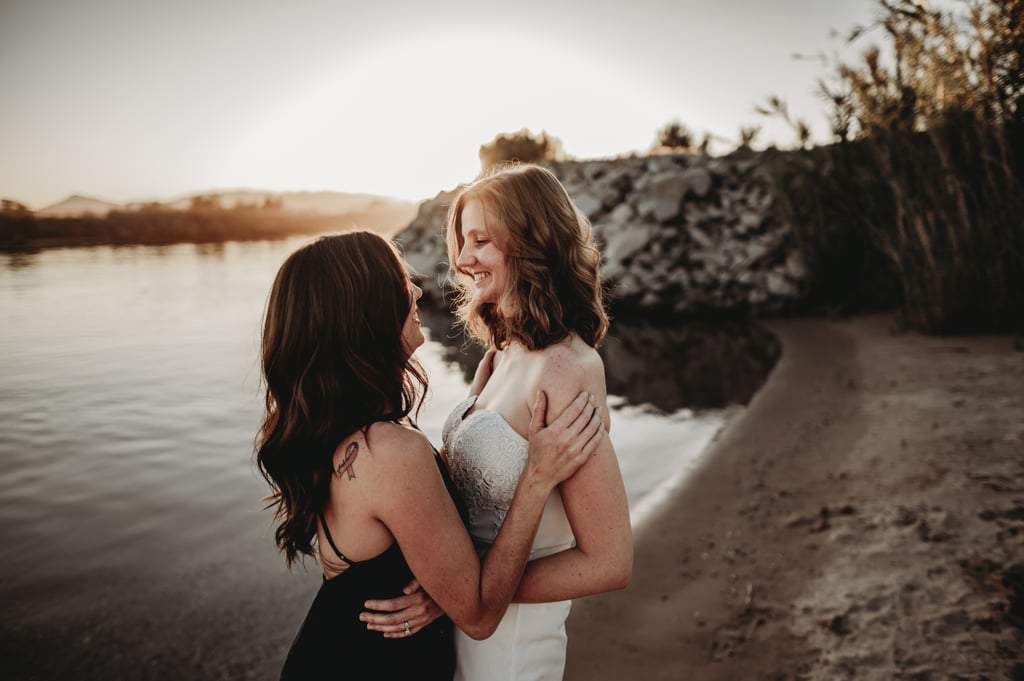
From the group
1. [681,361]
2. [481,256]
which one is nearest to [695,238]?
[681,361]

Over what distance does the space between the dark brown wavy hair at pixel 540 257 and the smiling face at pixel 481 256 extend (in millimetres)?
25

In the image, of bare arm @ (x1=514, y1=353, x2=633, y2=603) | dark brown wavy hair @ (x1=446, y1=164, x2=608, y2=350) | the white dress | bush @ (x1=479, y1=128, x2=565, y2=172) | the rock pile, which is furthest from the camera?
bush @ (x1=479, y1=128, x2=565, y2=172)

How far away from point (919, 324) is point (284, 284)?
1069 cm

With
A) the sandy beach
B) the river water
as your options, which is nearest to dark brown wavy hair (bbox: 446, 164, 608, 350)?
the sandy beach

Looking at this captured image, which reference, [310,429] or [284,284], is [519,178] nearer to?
[284,284]

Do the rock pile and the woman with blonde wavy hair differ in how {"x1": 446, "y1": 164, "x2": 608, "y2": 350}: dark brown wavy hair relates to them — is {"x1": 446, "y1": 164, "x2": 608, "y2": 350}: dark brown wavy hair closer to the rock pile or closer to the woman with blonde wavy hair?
the woman with blonde wavy hair

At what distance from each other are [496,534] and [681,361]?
30.8ft

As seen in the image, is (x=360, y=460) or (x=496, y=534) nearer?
(x=360, y=460)

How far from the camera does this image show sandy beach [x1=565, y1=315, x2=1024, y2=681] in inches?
119

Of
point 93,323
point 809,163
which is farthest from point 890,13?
point 93,323

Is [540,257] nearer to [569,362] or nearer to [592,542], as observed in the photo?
[569,362]

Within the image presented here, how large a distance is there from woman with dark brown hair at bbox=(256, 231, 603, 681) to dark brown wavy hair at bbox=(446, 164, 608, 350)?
1.20 feet

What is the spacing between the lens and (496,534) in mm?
2027

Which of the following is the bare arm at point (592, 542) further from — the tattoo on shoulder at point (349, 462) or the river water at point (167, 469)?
the river water at point (167, 469)
